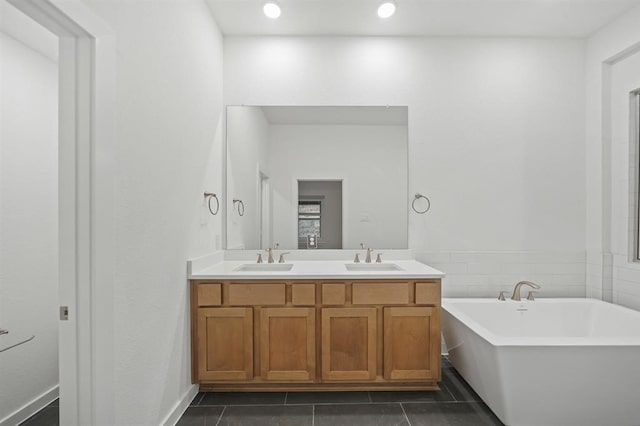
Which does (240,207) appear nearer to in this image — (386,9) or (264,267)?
(264,267)

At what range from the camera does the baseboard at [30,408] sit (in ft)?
6.84

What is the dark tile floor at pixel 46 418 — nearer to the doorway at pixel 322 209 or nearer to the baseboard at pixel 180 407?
the baseboard at pixel 180 407

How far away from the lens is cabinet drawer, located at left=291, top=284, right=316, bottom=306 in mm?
2443

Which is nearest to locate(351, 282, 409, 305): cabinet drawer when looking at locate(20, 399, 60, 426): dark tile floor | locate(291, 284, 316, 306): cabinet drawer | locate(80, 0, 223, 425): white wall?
locate(291, 284, 316, 306): cabinet drawer

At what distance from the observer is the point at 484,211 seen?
10.2ft

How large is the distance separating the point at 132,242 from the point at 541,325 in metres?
2.97

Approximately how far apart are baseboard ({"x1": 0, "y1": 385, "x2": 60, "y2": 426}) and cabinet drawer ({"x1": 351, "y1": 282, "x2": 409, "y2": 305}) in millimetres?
2074

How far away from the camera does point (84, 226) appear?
4.78 feet

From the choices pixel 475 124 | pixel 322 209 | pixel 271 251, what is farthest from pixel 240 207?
pixel 475 124

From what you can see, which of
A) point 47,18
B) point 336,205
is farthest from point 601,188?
point 47,18

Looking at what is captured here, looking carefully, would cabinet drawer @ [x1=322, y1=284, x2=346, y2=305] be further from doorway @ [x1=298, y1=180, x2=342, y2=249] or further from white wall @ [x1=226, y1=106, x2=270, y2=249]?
white wall @ [x1=226, y1=106, x2=270, y2=249]

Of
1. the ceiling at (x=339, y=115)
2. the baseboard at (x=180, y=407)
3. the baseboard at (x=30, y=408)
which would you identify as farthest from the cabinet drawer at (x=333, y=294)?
the baseboard at (x=30, y=408)

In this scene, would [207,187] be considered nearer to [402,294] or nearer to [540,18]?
[402,294]

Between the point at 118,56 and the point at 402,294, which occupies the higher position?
the point at 118,56
